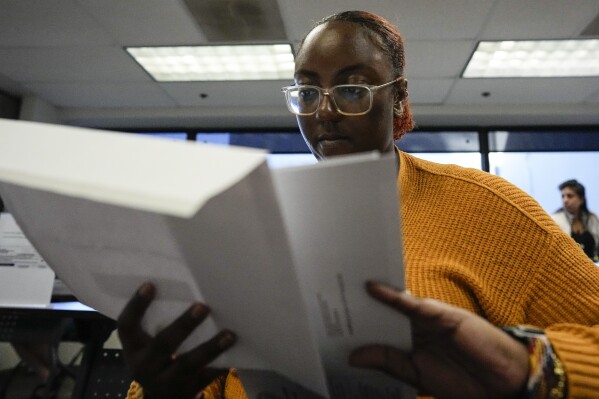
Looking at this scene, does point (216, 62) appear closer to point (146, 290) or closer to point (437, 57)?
point (437, 57)

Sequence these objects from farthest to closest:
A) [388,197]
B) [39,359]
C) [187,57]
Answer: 1. [187,57]
2. [39,359]
3. [388,197]

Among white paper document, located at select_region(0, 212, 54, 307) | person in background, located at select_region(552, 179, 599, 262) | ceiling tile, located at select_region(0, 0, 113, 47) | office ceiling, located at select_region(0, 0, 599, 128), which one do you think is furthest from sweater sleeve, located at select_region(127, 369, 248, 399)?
person in background, located at select_region(552, 179, 599, 262)

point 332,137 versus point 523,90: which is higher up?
point 523,90

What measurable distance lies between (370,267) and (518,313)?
0.43 metres

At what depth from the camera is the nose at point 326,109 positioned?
0.81 metres

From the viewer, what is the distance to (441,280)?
69 cm

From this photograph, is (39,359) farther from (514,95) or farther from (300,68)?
(514,95)

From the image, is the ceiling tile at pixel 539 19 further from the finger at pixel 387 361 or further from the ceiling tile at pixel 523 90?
the finger at pixel 387 361

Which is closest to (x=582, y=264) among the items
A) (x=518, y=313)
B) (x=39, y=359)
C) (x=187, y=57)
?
(x=518, y=313)

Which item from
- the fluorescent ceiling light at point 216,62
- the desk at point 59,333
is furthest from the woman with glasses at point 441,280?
the fluorescent ceiling light at point 216,62

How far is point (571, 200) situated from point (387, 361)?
3831 millimetres

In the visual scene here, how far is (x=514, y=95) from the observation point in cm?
397

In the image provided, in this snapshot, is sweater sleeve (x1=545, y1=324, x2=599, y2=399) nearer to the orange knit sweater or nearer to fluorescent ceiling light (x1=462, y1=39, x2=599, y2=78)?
the orange knit sweater

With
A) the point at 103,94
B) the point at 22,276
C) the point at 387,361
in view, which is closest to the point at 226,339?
the point at 387,361
